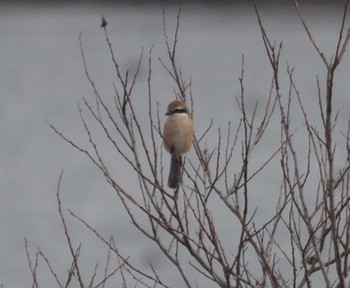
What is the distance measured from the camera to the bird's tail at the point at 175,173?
459 centimetres

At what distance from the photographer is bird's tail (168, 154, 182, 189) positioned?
15.1ft

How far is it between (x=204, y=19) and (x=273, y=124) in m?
1.23

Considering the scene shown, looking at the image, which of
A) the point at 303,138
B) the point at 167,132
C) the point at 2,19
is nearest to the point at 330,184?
the point at 167,132

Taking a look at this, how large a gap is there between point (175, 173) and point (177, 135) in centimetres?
19

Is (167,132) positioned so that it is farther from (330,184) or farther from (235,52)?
(235,52)

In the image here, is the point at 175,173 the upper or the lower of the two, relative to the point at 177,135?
lower

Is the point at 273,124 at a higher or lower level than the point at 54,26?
lower

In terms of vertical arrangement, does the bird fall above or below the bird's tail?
above

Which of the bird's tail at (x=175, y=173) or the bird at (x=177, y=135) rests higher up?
the bird at (x=177, y=135)

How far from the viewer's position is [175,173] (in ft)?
15.4

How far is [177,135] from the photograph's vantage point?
4727mm

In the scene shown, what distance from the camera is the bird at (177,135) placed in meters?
4.62

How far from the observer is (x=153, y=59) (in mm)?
7672

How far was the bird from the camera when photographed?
4.62 metres
